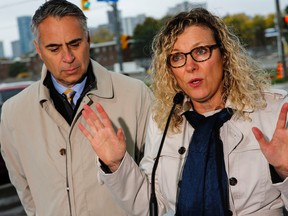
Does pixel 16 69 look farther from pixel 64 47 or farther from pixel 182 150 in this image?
pixel 182 150

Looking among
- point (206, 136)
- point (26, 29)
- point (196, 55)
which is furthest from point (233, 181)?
point (26, 29)

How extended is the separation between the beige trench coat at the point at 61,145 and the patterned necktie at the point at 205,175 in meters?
0.63

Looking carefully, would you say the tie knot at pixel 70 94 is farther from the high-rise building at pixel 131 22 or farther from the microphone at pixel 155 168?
the high-rise building at pixel 131 22

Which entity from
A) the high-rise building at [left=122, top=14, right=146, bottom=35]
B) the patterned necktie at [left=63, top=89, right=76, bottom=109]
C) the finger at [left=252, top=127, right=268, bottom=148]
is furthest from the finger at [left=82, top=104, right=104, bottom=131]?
the high-rise building at [left=122, top=14, right=146, bottom=35]

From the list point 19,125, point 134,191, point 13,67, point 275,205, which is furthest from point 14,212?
point 13,67

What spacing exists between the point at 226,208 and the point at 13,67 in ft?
296

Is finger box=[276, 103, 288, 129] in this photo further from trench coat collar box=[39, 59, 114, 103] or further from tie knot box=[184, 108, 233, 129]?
trench coat collar box=[39, 59, 114, 103]

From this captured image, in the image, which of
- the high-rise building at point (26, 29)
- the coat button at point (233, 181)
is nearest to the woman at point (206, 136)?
the coat button at point (233, 181)

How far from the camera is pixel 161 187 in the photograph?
250 cm

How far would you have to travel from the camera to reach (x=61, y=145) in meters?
2.95

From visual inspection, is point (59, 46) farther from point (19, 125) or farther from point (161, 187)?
point (161, 187)

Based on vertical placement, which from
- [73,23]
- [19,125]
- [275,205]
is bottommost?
[275,205]

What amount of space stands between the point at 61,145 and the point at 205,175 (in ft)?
3.31

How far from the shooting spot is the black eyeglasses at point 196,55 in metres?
2.41
